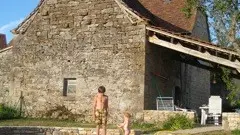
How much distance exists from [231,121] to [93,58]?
23.2ft

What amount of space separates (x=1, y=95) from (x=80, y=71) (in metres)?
5.11

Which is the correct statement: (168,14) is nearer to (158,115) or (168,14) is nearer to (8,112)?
(158,115)

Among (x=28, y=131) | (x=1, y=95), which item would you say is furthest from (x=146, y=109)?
Answer: (x=1, y=95)

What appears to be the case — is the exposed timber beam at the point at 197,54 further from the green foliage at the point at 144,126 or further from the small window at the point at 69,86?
the small window at the point at 69,86

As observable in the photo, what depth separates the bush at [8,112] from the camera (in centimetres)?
1886

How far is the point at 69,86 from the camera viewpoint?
62.8 feet

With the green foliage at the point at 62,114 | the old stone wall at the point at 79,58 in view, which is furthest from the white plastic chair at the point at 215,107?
the green foliage at the point at 62,114

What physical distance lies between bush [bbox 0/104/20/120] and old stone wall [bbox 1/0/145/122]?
0.60 metres

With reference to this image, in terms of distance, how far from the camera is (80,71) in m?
18.6

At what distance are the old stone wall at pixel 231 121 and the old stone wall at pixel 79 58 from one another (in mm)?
4077

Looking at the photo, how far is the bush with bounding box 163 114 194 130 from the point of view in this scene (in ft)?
49.7

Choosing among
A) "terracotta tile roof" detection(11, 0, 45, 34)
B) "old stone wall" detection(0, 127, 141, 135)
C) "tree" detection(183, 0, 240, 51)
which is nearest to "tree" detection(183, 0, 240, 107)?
"tree" detection(183, 0, 240, 51)

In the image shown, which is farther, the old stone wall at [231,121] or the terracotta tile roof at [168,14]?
the terracotta tile roof at [168,14]

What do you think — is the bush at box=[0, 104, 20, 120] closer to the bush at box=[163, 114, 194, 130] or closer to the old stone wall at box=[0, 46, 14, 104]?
the old stone wall at box=[0, 46, 14, 104]
